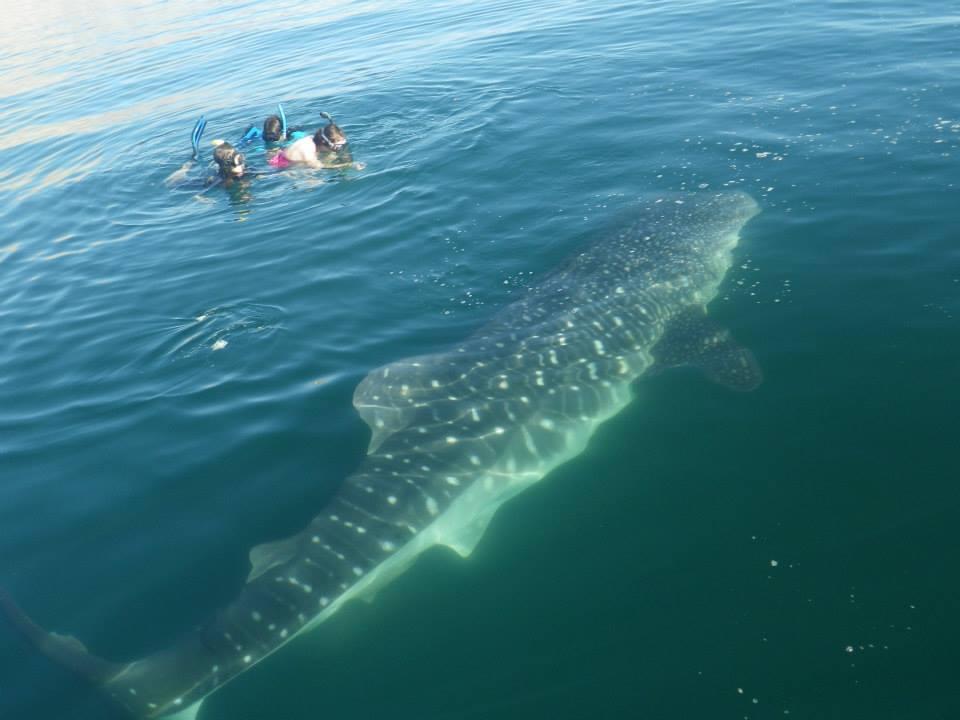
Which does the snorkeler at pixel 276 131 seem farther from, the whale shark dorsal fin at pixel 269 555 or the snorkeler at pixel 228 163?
the whale shark dorsal fin at pixel 269 555

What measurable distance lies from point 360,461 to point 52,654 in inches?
144

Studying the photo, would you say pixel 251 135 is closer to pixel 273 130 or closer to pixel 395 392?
pixel 273 130

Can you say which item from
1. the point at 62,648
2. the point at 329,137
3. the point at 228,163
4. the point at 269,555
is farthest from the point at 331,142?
the point at 62,648

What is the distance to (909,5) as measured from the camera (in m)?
23.1

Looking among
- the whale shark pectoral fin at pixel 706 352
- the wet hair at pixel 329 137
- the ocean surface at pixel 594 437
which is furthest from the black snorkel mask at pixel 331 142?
the whale shark pectoral fin at pixel 706 352

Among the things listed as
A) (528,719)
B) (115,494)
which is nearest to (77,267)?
(115,494)

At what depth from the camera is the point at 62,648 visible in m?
7.06

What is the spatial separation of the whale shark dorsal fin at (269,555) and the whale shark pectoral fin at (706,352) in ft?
17.4

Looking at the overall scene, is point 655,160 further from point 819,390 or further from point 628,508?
point 628,508

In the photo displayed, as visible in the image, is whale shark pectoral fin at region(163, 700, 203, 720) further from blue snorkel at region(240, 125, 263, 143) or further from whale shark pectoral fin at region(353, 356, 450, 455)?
blue snorkel at region(240, 125, 263, 143)

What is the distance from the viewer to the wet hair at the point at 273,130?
1939 cm

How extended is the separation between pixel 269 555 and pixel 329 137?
1254 centimetres

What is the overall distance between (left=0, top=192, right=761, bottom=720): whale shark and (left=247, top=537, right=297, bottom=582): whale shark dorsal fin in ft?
0.05

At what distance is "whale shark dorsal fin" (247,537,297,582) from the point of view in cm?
745
